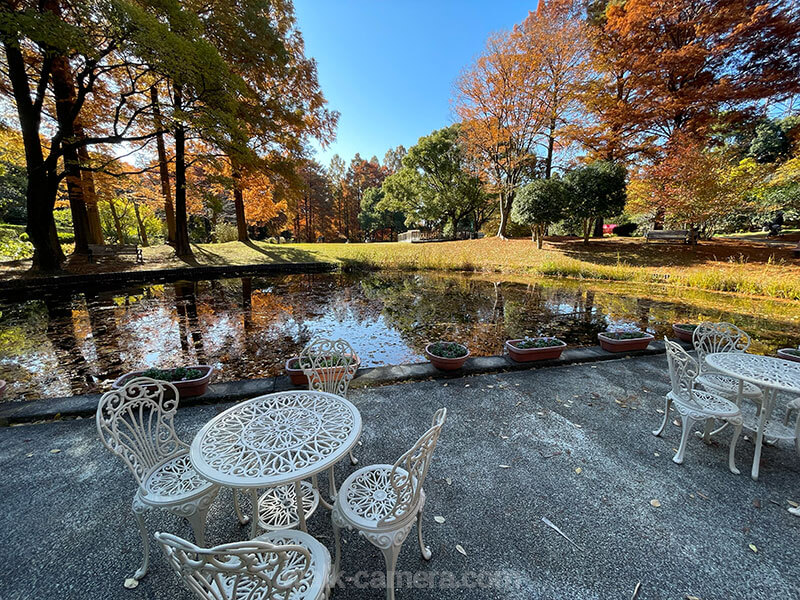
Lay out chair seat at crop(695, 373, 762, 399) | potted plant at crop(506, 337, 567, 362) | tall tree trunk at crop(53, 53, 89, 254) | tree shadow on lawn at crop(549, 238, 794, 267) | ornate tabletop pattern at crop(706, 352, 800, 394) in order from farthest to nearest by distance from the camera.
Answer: tree shadow on lawn at crop(549, 238, 794, 267) → tall tree trunk at crop(53, 53, 89, 254) → potted plant at crop(506, 337, 567, 362) → chair seat at crop(695, 373, 762, 399) → ornate tabletop pattern at crop(706, 352, 800, 394)

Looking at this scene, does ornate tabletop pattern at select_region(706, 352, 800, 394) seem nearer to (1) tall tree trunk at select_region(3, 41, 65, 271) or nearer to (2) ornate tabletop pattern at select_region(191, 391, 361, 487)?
(2) ornate tabletop pattern at select_region(191, 391, 361, 487)

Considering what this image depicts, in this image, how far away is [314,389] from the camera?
2.37 metres

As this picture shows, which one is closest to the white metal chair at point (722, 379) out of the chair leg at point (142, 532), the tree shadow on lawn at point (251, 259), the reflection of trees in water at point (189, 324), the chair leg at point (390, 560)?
the chair leg at point (390, 560)

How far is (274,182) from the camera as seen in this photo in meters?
11.8

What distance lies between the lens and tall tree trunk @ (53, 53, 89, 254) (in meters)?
8.06

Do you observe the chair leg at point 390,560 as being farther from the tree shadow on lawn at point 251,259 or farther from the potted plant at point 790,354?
the tree shadow on lawn at point 251,259

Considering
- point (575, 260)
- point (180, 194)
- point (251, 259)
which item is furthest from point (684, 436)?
point (180, 194)

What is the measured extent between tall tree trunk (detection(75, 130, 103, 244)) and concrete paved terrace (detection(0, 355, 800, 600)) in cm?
1116

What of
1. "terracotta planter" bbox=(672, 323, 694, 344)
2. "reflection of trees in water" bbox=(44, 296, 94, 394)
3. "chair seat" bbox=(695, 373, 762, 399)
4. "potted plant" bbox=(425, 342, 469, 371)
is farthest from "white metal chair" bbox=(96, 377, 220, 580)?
"terracotta planter" bbox=(672, 323, 694, 344)

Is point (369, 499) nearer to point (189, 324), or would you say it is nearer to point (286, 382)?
point (286, 382)

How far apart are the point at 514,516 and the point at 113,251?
14.0 m

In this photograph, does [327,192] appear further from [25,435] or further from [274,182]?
[25,435]

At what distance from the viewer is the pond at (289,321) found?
4039mm

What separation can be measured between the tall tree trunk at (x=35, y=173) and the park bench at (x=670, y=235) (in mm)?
20085
